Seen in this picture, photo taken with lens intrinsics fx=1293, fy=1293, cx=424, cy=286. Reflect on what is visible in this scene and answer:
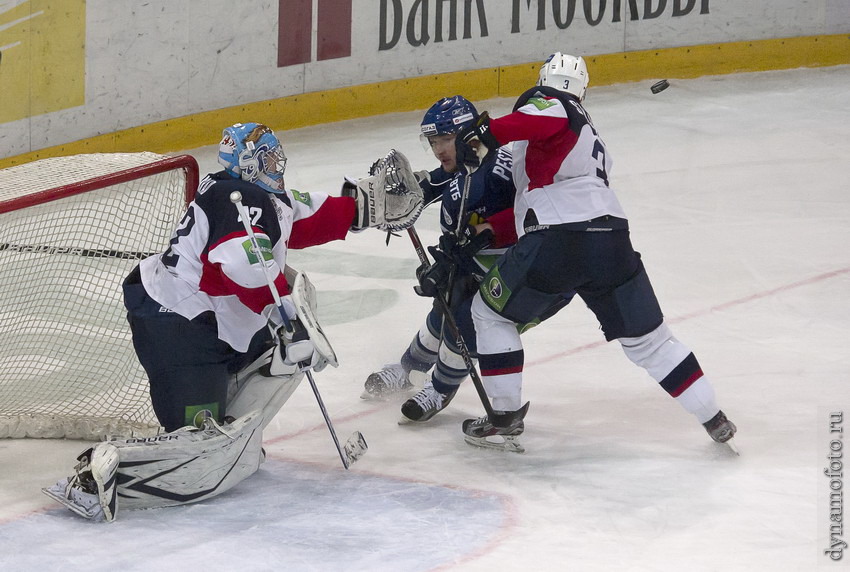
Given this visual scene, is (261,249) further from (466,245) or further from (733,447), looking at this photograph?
(733,447)

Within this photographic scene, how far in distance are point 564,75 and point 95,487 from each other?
1605 mm

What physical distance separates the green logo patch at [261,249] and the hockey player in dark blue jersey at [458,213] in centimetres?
69

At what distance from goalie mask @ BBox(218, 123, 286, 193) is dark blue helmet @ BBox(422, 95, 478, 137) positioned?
1.65 ft

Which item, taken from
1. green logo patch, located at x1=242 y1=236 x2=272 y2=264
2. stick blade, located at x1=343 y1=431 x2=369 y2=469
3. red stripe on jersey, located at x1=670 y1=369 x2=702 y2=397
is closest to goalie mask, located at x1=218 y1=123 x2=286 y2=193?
green logo patch, located at x1=242 y1=236 x2=272 y2=264

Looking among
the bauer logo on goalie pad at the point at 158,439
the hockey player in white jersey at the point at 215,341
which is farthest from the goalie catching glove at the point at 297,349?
the bauer logo on goalie pad at the point at 158,439

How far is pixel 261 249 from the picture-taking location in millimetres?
3111

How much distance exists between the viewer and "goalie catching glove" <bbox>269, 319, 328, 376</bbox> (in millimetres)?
3125

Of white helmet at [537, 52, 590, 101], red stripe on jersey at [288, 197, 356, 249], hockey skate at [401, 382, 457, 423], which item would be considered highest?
white helmet at [537, 52, 590, 101]

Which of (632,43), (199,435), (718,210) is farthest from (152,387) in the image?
(632,43)

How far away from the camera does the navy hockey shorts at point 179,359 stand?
3.24 metres

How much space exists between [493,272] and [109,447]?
111cm

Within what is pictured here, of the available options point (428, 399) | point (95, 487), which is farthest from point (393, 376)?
point (95, 487)

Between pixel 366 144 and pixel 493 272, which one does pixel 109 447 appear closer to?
pixel 493 272

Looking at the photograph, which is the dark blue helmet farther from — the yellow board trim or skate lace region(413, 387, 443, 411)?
the yellow board trim
